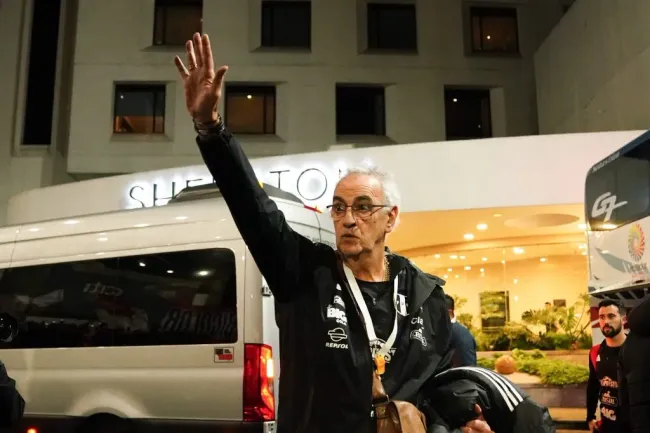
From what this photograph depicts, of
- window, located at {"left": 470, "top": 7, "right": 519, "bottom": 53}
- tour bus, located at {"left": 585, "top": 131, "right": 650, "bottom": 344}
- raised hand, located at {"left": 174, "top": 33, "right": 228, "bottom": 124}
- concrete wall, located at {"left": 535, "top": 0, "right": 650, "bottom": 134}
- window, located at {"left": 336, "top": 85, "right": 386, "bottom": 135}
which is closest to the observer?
raised hand, located at {"left": 174, "top": 33, "right": 228, "bottom": 124}

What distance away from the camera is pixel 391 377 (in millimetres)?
2066

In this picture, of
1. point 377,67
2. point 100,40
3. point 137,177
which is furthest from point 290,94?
point 137,177

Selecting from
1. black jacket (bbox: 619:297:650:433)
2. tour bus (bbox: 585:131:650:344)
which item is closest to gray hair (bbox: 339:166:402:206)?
black jacket (bbox: 619:297:650:433)

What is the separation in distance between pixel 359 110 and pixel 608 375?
13.7 meters

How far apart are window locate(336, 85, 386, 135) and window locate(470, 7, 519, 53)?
129 inches

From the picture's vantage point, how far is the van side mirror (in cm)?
621

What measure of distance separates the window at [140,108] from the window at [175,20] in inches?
55.7

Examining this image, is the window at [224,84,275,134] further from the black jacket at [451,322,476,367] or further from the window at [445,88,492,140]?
the black jacket at [451,322,476,367]

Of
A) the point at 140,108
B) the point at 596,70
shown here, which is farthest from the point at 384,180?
the point at 140,108

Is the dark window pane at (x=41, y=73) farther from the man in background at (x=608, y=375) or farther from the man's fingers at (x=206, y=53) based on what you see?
the man's fingers at (x=206, y=53)

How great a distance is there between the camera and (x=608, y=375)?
5828 mm

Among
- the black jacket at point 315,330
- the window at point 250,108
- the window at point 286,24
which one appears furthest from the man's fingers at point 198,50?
the window at point 286,24

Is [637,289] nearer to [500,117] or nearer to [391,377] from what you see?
[391,377]

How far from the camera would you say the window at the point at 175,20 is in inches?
743
